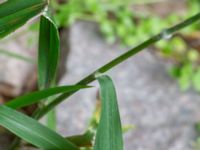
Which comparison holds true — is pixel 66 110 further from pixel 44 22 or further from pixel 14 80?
pixel 44 22

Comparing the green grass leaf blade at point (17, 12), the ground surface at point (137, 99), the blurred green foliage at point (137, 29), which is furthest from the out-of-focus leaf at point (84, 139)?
the blurred green foliage at point (137, 29)

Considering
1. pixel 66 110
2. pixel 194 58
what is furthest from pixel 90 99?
pixel 194 58

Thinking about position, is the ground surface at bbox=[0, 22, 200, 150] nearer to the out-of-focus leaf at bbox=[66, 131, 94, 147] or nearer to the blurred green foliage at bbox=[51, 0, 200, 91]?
the blurred green foliage at bbox=[51, 0, 200, 91]

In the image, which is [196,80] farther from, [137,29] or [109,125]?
[109,125]

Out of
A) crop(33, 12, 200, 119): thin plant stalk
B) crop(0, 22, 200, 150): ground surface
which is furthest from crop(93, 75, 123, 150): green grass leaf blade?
crop(0, 22, 200, 150): ground surface

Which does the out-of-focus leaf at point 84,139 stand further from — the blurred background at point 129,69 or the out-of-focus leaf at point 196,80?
the out-of-focus leaf at point 196,80
